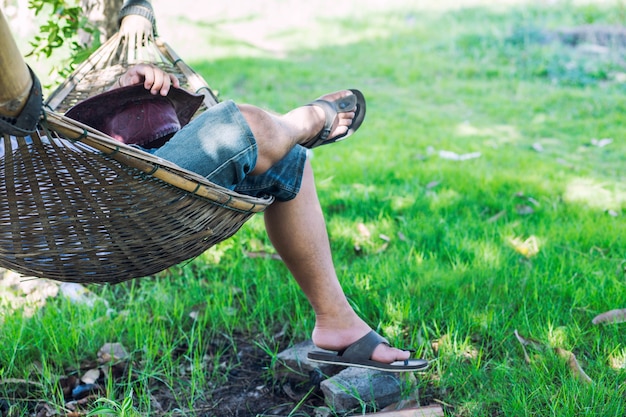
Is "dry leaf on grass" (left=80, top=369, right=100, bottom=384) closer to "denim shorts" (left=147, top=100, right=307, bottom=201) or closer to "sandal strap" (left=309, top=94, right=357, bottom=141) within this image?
"denim shorts" (left=147, top=100, right=307, bottom=201)

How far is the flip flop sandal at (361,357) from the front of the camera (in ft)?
7.29

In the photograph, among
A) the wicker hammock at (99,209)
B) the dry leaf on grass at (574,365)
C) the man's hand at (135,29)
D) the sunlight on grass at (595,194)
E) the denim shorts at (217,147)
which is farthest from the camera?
the sunlight on grass at (595,194)

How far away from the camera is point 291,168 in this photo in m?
2.08

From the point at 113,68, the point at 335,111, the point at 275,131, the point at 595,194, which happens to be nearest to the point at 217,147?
the point at 275,131

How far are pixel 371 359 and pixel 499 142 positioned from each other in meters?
3.49

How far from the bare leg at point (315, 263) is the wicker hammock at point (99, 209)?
0.34 metres

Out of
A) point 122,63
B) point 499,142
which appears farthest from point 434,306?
point 499,142

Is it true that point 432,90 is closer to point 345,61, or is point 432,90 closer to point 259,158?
point 345,61

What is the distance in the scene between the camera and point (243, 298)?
283 centimetres

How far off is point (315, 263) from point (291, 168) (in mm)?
350

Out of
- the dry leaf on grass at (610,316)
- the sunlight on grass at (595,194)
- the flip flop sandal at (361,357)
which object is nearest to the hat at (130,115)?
the flip flop sandal at (361,357)

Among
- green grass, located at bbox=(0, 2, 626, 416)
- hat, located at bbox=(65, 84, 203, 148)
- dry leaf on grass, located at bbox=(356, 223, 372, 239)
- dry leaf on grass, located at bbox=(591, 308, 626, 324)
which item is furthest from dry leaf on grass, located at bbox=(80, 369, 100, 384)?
dry leaf on grass, located at bbox=(591, 308, 626, 324)

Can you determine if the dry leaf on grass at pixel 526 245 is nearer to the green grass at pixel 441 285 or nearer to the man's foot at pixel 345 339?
the green grass at pixel 441 285

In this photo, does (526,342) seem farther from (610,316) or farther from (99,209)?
(99,209)
